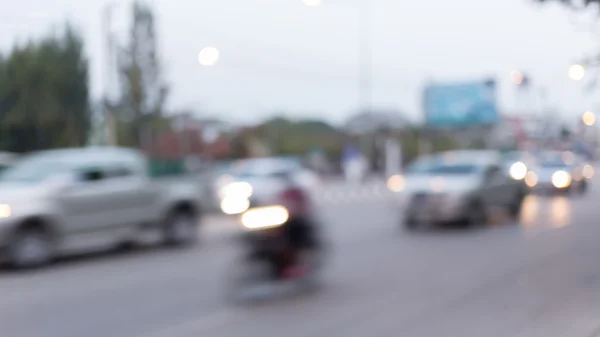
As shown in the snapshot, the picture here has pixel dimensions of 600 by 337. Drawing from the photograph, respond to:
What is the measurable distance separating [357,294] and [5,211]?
19.7ft

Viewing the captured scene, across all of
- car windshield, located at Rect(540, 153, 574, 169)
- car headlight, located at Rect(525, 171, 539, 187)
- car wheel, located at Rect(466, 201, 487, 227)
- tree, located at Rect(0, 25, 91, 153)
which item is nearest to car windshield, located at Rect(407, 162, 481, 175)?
car wheel, located at Rect(466, 201, 487, 227)

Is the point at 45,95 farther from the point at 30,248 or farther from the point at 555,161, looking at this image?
the point at 555,161

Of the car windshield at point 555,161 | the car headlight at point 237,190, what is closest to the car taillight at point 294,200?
the car headlight at point 237,190

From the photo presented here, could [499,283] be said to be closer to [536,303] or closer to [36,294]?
[536,303]

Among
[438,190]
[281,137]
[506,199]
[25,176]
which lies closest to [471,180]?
[438,190]

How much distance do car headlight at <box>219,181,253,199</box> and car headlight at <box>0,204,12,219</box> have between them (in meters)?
12.3

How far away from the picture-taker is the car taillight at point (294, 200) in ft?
36.5

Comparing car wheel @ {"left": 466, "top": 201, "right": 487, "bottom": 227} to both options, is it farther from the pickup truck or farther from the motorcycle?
the motorcycle

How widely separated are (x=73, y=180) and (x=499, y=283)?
7.42m

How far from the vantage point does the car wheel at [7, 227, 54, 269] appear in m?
13.9

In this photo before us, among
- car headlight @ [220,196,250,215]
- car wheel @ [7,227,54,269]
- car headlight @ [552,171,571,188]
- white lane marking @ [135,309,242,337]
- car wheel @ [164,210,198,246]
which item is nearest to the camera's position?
white lane marking @ [135,309,242,337]

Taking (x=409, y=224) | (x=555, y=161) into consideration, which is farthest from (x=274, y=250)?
(x=555, y=161)

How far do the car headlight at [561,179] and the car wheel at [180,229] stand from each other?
68.1 feet

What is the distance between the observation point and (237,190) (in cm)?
2658
